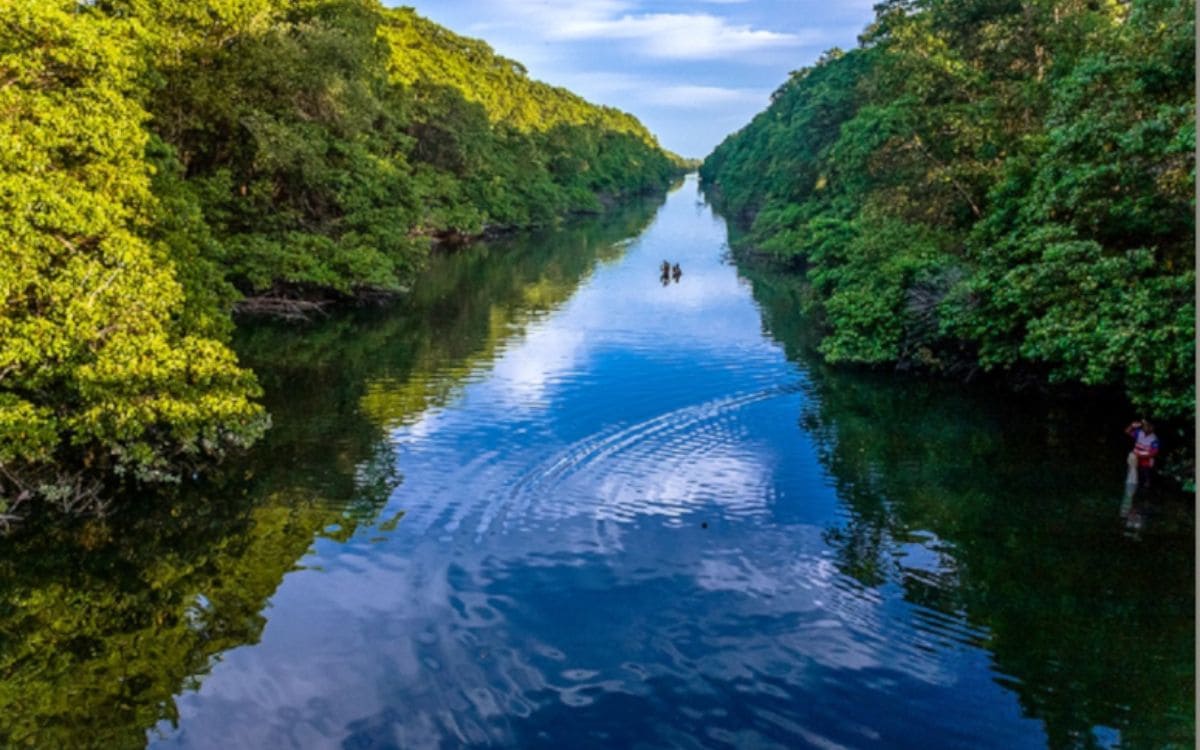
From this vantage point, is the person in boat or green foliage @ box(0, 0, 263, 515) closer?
green foliage @ box(0, 0, 263, 515)

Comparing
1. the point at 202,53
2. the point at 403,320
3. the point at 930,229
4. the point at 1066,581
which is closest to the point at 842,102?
the point at 930,229

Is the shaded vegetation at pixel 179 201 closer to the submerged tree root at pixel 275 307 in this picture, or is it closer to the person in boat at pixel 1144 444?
the submerged tree root at pixel 275 307

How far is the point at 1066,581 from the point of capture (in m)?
13.5

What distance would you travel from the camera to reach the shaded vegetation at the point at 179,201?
1547cm

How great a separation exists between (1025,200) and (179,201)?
20.4m

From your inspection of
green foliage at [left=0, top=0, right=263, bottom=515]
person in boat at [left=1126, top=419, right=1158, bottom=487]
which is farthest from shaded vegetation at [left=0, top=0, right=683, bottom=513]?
person in boat at [left=1126, top=419, right=1158, bottom=487]

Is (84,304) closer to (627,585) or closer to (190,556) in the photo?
(190,556)

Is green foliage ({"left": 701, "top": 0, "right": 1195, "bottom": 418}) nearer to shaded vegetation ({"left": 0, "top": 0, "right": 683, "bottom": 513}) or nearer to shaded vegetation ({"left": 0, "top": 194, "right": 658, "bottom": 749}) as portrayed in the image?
shaded vegetation ({"left": 0, "top": 194, "right": 658, "bottom": 749})

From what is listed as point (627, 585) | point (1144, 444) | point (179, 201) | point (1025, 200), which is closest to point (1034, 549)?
point (1144, 444)

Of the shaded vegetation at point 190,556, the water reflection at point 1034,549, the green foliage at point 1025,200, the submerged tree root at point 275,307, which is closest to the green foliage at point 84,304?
the shaded vegetation at point 190,556

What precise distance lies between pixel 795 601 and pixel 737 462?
6.24 metres

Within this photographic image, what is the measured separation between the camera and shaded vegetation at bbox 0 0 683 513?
15.5 meters

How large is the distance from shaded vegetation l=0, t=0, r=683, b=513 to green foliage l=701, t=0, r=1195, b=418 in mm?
16990

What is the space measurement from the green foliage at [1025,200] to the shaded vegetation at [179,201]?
55.7 ft
